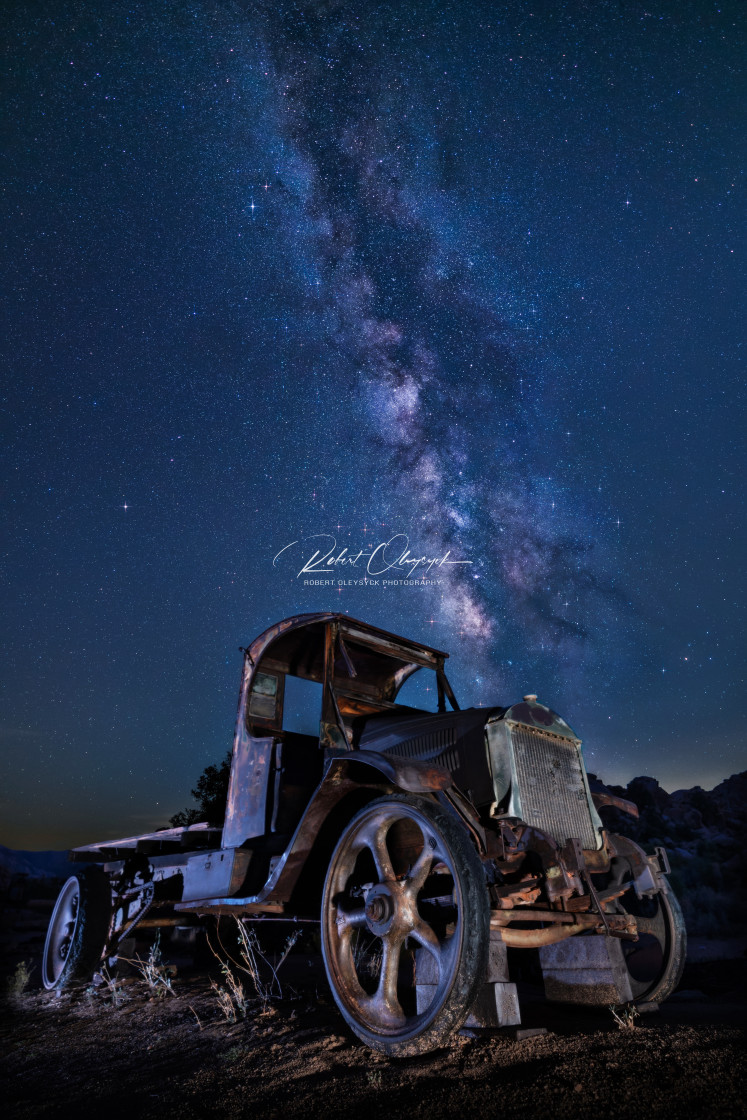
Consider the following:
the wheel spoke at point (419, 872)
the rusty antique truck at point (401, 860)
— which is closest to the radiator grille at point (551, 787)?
the rusty antique truck at point (401, 860)

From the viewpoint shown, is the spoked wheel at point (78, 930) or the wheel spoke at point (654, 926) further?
the spoked wheel at point (78, 930)

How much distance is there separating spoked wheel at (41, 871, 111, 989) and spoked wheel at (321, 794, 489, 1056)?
159 inches

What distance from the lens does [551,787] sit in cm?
459

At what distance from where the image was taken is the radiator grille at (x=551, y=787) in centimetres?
440

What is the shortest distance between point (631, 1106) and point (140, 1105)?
2234 millimetres

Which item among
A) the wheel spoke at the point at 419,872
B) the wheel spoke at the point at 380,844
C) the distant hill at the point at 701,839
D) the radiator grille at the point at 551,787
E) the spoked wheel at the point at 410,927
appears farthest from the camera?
the distant hill at the point at 701,839

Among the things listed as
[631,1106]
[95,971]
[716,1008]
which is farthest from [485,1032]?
[95,971]

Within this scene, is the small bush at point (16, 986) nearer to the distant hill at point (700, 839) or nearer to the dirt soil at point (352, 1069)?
the dirt soil at point (352, 1069)

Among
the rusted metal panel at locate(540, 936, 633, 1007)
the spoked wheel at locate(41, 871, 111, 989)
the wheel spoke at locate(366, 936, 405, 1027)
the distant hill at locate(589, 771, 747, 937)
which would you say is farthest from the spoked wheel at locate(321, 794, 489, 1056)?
the distant hill at locate(589, 771, 747, 937)

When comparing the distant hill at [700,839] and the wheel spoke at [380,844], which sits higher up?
the distant hill at [700,839]

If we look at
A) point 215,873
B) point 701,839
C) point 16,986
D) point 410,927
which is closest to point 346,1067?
point 410,927

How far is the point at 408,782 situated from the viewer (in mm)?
3592

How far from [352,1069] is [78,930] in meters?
4.92

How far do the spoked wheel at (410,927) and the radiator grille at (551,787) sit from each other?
0.81 metres
